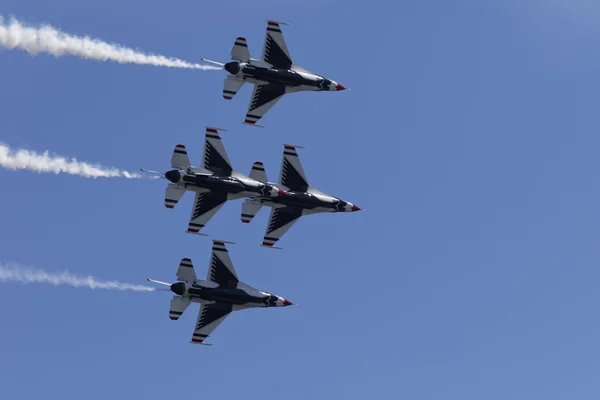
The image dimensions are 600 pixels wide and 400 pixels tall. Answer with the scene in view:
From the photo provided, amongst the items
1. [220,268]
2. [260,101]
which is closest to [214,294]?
[220,268]

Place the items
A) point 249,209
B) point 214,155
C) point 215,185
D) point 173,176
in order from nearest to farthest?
point 173,176, point 215,185, point 214,155, point 249,209

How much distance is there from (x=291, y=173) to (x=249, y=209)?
5326 mm

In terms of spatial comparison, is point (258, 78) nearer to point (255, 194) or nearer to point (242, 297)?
point (255, 194)

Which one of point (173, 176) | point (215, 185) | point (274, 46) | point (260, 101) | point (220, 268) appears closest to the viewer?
point (173, 176)

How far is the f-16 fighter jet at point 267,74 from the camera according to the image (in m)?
132

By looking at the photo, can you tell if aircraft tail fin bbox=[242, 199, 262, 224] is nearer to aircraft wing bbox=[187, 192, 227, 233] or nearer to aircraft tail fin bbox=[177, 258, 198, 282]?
aircraft wing bbox=[187, 192, 227, 233]

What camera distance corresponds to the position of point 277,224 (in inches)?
5295

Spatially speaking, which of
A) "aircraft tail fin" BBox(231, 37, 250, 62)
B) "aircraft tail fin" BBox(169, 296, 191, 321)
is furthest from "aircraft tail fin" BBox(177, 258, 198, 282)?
"aircraft tail fin" BBox(231, 37, 250, 62)

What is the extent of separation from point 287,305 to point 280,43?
23383 millimetres

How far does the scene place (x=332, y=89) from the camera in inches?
5394

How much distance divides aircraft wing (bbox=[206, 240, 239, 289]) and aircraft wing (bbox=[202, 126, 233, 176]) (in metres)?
6.50

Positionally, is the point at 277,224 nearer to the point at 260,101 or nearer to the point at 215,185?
the point at 215,185

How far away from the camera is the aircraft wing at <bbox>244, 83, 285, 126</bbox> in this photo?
13412 cm

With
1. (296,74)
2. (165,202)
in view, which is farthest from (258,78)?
(165,202)
